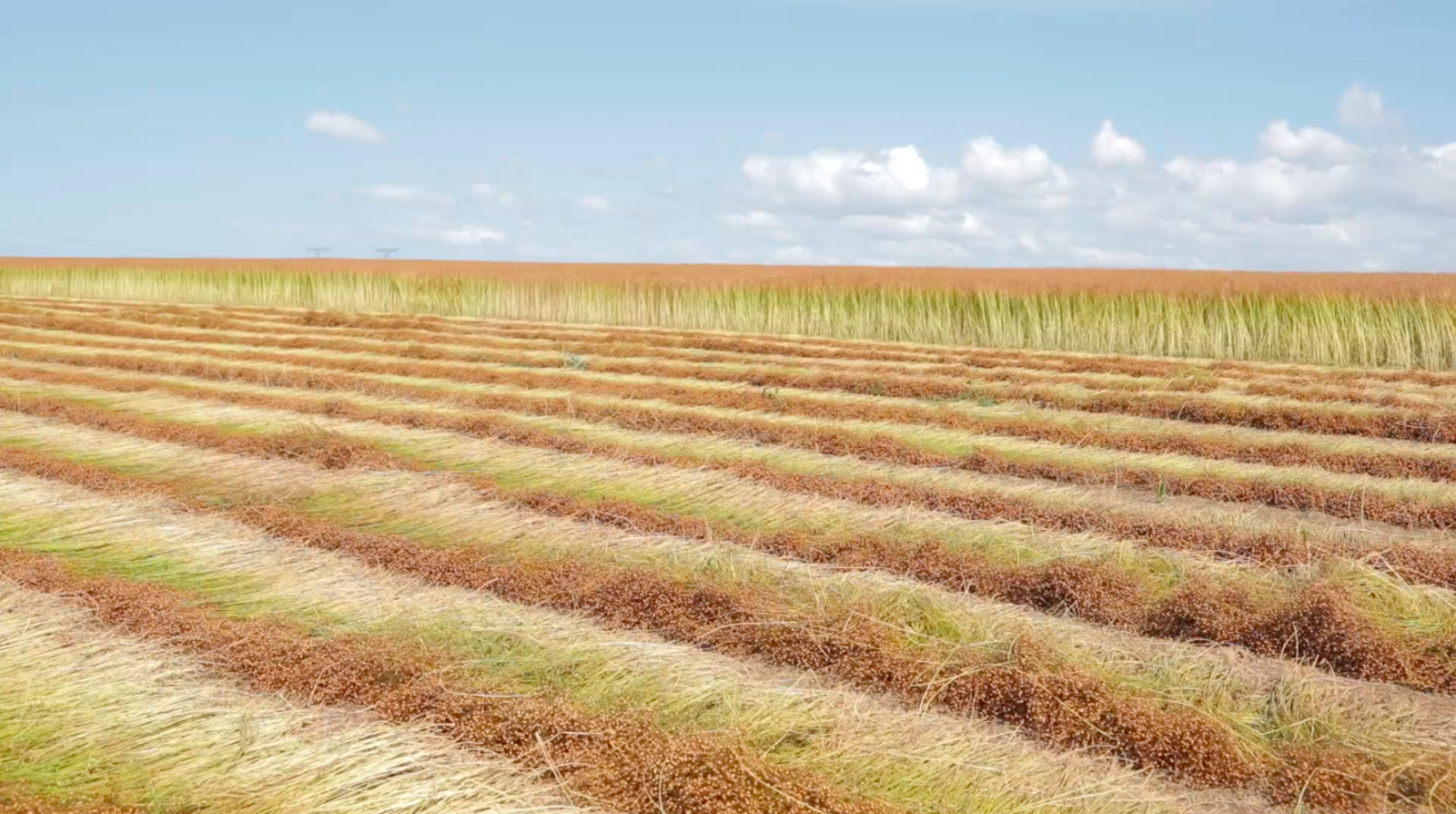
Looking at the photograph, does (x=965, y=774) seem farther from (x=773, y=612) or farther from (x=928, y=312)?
(x=928, y=312)

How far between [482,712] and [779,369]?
11786 millimetres

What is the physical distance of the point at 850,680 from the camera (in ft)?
17.4

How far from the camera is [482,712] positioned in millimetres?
4770

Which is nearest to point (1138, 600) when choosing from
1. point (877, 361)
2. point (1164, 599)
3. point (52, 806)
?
point (1164, 599)

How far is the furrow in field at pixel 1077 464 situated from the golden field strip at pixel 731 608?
4cm

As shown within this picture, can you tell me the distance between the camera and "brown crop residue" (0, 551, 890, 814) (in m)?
4.04

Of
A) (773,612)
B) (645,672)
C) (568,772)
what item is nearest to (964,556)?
(773,612)

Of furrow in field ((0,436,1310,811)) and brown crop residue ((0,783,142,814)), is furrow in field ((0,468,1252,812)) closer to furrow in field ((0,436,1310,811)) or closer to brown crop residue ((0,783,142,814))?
furrow in field ((0,436,1310,811))

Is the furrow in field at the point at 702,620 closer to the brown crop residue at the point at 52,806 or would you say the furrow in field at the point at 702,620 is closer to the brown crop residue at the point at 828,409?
the brown crop residue at the point at 52,806

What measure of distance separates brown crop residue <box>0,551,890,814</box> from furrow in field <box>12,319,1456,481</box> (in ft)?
23.8

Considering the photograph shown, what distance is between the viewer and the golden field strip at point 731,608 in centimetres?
439

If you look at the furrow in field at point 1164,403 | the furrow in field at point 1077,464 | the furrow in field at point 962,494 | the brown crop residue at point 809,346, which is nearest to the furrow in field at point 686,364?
Result: the furrow in field at point 1164,403

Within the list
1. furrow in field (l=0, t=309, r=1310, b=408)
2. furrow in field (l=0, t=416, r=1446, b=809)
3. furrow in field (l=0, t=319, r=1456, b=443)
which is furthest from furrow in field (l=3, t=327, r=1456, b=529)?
furrow in field (l=0, t=416, r=1446, b=809)

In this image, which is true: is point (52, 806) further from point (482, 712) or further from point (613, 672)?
point (613, 672)
